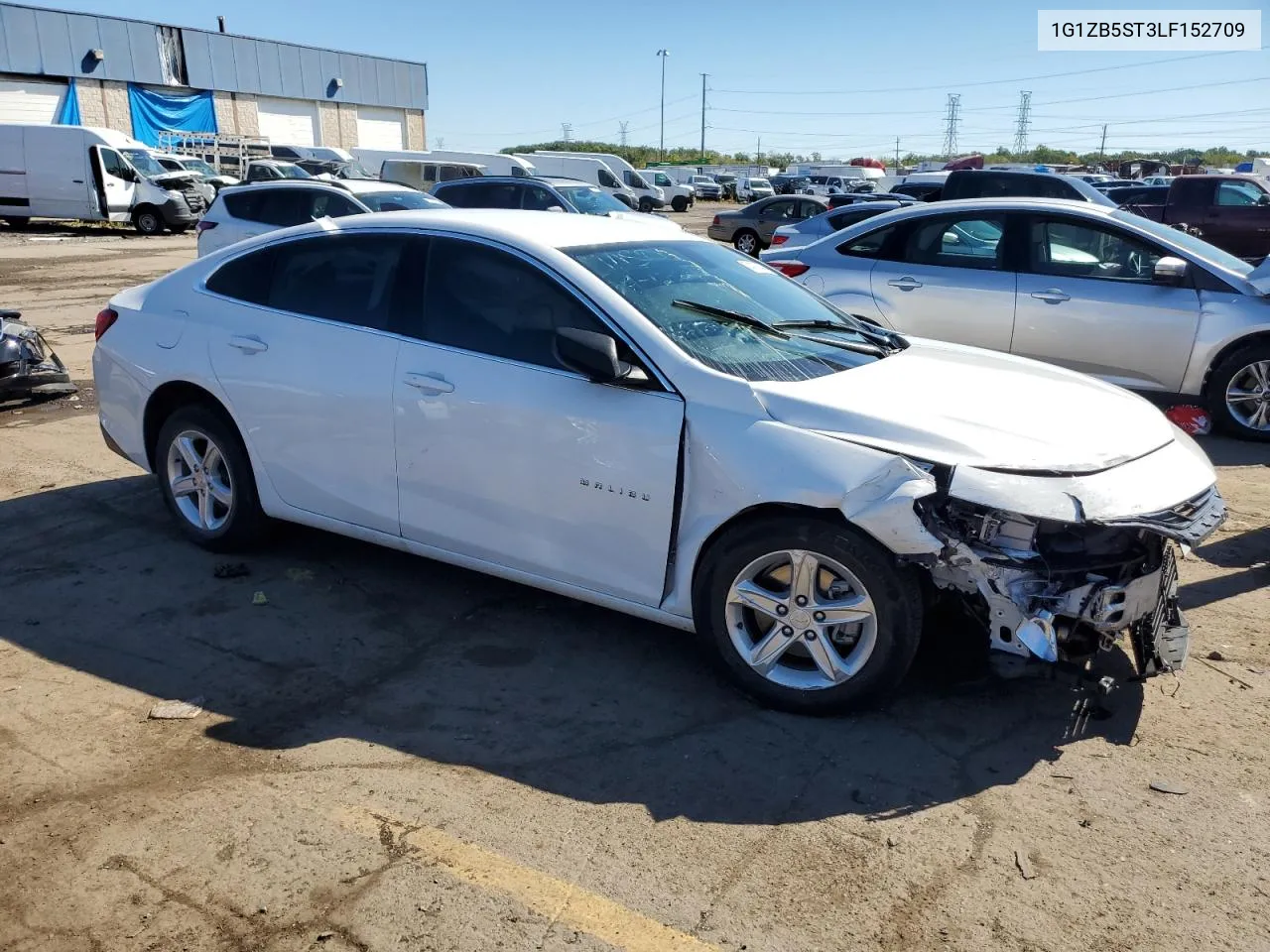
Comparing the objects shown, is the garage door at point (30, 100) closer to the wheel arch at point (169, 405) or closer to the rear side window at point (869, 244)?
the rear side window at point (869, 244)

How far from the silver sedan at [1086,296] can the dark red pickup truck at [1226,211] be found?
36.8ft

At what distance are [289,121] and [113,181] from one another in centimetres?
2755

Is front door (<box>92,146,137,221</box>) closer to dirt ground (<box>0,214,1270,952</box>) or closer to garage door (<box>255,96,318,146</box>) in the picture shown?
garage door (<box>255,96,318,146</box>)

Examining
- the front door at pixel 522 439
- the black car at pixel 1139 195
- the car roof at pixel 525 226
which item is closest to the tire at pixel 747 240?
the black car at pixel 1139 195

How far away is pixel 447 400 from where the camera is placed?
4.23 m

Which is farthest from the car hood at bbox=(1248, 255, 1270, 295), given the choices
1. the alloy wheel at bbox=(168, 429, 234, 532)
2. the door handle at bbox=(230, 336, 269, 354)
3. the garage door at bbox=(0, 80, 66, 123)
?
the garage door at bbox=(0, 80, 66, 123)

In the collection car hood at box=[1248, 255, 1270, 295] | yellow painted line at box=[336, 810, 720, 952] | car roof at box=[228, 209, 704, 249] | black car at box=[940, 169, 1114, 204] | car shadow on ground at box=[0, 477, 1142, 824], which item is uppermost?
car roof at box=[228, 209, 704, 249]

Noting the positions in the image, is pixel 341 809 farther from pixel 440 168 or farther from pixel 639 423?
pixel 440 168

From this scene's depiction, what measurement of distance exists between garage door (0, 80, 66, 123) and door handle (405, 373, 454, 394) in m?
45.9

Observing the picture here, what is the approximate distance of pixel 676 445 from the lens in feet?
12.3

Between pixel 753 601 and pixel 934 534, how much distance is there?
685 millimetres

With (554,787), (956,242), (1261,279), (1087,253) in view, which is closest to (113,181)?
(956,242)

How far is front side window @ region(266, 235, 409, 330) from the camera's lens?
4586 mm

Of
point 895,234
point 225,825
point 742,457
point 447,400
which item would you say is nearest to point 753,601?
point 742,457
